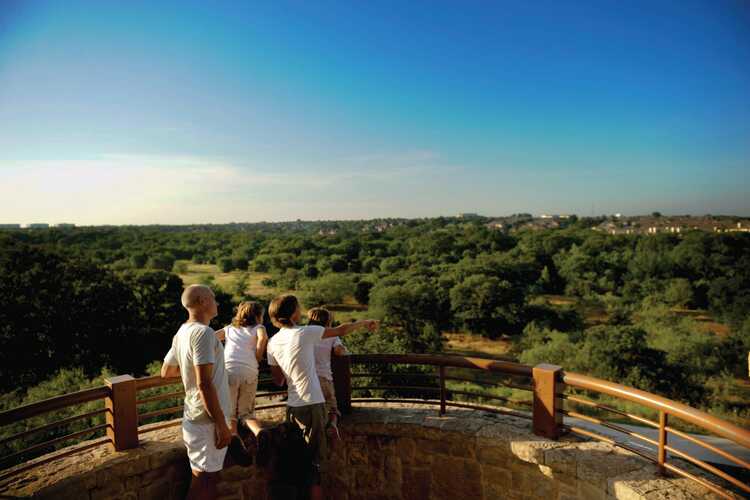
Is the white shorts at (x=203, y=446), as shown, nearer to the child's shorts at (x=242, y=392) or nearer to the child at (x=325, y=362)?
the child's shorts at (x=242, y=392)

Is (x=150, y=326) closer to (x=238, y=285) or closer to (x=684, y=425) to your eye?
(x=238, y=285)

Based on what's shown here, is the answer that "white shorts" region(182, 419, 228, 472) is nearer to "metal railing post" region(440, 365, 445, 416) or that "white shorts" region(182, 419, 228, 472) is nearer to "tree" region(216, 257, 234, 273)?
"metal railing post" region(440, 365, 445, 416)

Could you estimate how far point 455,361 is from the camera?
4.21 meters

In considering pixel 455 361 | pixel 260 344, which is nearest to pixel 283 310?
pixel 260 344

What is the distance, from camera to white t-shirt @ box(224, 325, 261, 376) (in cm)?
339

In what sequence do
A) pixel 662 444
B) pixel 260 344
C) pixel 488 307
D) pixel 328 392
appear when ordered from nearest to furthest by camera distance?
pixel 662 444 < pixel 260 344 < pixel 328 392 < pixel 488 307

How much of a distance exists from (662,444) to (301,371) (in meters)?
2.53

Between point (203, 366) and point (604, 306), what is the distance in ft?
109

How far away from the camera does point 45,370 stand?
15.8m

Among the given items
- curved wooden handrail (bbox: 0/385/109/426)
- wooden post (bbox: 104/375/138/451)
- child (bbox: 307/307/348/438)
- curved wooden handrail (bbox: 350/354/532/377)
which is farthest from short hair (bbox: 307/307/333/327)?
curved wooden handrail (bbox: 0/385/109/426)

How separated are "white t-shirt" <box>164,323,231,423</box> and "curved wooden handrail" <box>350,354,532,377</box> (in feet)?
5.69

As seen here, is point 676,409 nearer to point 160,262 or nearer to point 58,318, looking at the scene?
point 58,318

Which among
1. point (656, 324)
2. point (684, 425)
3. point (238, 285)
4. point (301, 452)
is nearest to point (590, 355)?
point (684, 425)

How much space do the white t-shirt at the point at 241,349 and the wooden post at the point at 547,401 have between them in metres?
2.25
